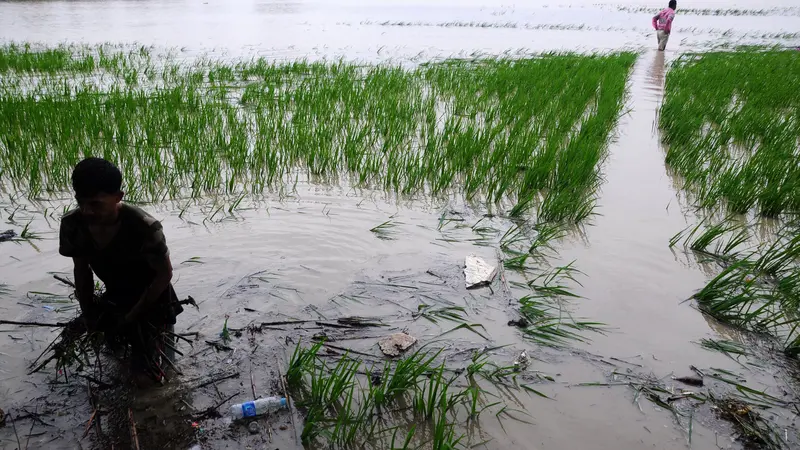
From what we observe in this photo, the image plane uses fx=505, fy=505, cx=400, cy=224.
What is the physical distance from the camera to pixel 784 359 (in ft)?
7.07

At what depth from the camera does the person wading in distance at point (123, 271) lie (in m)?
1.73

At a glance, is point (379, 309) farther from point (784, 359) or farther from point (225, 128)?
point (225, 128)

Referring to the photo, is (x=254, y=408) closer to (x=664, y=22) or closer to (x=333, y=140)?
(x=333, y=140)

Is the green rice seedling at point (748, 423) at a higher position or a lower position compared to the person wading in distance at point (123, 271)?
lower

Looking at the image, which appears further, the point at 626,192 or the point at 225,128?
the point at 225,128

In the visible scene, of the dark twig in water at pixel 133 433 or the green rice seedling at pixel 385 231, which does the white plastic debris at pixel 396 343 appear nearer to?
the dark twig in water at pixel 133 433

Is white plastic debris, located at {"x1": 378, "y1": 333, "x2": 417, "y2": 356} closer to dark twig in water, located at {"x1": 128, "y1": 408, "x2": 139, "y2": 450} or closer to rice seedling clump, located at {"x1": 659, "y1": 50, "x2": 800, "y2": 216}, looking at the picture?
dark twig in water, located at {"x1": 128, "y1": 408, "x2": 139, "y2": 450}

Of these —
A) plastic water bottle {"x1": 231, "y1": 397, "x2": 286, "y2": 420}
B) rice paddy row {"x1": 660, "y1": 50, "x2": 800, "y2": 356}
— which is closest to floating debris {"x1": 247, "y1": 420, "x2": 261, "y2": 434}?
plastic water bottle {"x1": 231, "y1": 397, "x2": 286, "y2": 420}

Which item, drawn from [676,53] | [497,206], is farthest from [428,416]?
[676,53]

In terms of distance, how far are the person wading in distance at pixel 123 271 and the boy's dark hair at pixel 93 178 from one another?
13 millimetres

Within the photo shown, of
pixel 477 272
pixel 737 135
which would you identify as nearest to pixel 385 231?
pixel 477 272

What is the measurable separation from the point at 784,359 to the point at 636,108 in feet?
19.2

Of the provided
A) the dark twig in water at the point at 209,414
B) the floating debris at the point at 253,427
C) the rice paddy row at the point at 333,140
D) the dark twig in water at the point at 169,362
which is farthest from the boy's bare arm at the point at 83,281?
the rice paddy row at the point at 333,140

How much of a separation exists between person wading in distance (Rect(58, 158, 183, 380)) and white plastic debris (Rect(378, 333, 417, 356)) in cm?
86
